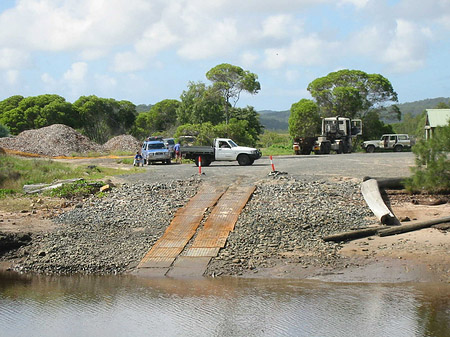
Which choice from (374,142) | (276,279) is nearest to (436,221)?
(276,279)

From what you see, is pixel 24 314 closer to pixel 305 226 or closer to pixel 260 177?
pixel 305 226

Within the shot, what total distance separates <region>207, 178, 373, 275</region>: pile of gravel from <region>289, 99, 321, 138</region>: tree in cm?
3887

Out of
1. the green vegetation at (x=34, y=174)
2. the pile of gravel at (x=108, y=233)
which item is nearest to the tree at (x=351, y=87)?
the green vegetation at (x=34, y=174)

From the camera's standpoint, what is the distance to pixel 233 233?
54.3ft

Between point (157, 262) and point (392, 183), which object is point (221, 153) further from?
point (157, 262)

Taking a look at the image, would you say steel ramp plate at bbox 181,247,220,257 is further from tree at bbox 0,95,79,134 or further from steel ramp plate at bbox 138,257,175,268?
tree at bbox 0,95,79,134

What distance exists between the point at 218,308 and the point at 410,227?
6.89 m

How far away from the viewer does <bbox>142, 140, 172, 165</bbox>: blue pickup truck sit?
3869cm

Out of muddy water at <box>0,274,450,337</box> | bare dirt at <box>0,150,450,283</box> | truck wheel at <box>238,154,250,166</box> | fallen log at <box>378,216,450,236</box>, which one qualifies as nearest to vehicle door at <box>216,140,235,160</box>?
truck wheel at <box>238,154,250,166</box>

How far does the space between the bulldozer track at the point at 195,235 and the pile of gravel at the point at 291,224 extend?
31 cm

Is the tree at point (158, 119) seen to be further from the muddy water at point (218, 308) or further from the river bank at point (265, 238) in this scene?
the muddy water at point (218, 308)

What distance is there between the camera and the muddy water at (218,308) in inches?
421

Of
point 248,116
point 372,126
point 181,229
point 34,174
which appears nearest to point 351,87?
point 372,126

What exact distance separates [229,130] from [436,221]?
34136 mm
